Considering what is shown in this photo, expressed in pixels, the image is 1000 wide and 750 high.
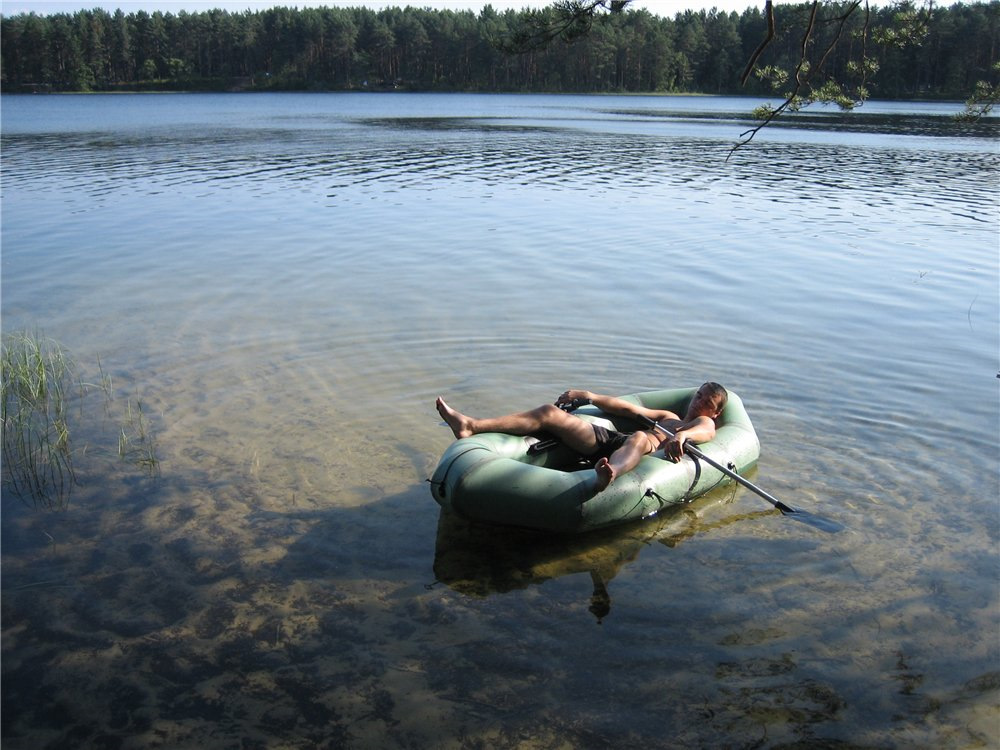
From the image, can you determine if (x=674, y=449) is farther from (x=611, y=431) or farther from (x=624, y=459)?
(x=611, y=431)

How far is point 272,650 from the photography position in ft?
15.3

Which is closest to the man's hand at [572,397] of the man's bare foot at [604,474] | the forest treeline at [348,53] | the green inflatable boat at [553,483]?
the green inflatable boat at [553,483]

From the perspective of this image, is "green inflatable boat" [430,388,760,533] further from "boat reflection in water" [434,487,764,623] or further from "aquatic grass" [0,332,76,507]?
"aquatic grass" [0,332,76,507]

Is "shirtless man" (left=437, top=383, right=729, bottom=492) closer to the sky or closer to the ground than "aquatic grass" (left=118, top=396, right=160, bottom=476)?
closer to the sky

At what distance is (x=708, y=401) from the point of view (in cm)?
703

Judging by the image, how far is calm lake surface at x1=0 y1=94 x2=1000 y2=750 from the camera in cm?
432

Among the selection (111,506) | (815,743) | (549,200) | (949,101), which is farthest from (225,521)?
(949,101)

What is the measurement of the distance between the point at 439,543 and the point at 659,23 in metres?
91.5

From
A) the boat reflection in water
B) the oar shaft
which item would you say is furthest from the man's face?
the boat reflection in water

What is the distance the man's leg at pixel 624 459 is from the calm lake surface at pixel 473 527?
48 centimetres

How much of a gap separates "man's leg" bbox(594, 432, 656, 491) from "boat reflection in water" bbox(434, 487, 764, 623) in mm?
437

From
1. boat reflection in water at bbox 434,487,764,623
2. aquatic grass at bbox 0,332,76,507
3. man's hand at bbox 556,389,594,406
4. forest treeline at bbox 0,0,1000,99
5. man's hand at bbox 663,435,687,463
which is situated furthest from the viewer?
forest treeline at bbox 0,0,1000,99

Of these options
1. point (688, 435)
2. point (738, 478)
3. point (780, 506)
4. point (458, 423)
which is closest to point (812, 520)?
point (780, 506)

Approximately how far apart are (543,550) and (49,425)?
4382 mm
